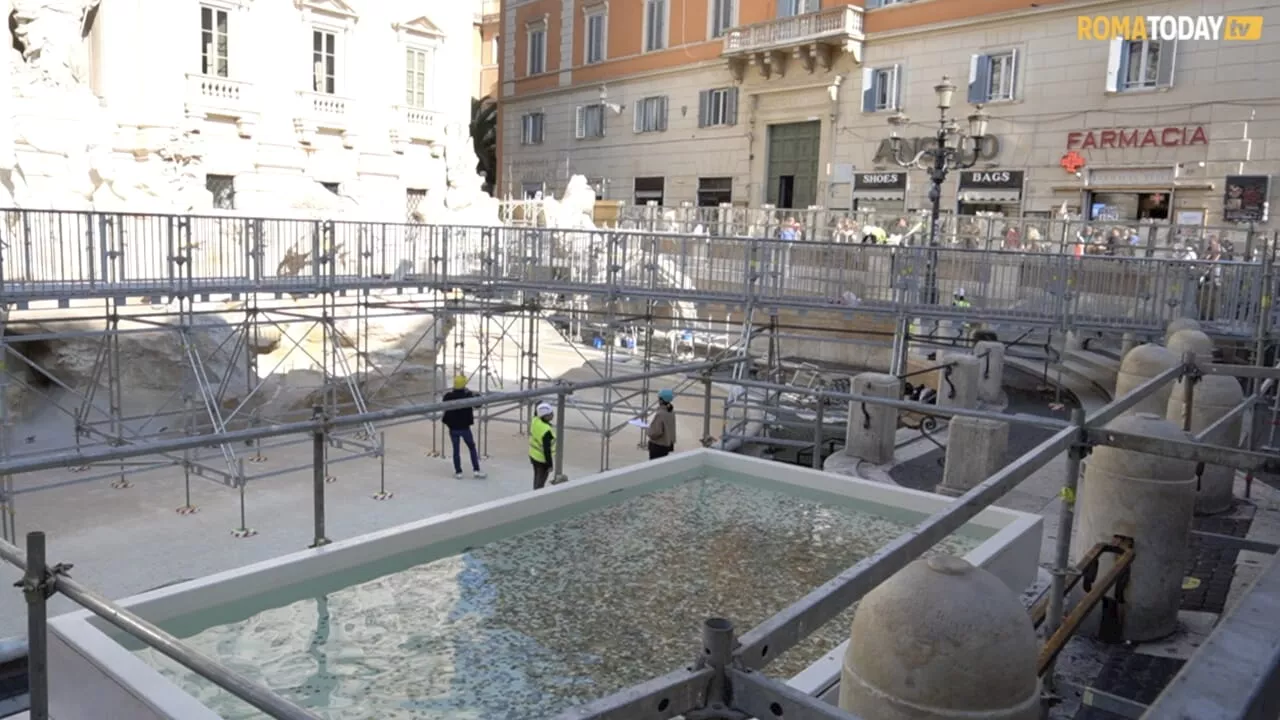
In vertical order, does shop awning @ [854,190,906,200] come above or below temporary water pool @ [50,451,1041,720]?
above

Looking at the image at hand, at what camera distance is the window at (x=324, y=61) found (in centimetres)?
2489

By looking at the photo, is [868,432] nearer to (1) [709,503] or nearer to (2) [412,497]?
(1) [709,503]

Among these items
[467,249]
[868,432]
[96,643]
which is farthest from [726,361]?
[467,249]

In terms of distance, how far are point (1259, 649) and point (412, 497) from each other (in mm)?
12755

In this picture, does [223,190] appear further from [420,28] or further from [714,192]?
[714,192]

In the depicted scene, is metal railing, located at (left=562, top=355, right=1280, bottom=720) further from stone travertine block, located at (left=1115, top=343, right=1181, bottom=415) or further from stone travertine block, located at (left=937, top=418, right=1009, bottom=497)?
stone travertine block, located at (left=937, top=418, right=1009, bottom=497)

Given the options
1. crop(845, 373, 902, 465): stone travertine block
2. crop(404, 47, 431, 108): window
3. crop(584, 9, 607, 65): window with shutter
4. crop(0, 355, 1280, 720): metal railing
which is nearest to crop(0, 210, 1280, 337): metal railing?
crop(845, 373, 902, 465): stone travertine block

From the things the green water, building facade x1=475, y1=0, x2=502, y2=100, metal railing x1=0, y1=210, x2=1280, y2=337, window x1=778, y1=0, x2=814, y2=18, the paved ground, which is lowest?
the paved ground

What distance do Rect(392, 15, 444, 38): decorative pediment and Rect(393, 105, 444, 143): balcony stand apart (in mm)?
2106

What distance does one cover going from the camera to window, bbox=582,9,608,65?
131 ft

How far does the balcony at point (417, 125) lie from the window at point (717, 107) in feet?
35.2

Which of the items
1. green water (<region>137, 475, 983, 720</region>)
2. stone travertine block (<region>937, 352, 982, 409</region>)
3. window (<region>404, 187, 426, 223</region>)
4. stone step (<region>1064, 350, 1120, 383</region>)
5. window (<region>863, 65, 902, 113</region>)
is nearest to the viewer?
green water (<region>137, 475, 983, 720</region>)

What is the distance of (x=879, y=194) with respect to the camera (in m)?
28.9

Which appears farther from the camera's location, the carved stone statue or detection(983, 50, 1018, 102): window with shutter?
detection(983, 50, 1018, 102): window with shutter
